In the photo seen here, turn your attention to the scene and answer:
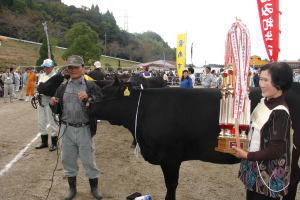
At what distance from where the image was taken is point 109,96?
3.30m

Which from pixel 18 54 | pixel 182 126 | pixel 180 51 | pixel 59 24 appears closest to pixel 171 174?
pixel 182 126

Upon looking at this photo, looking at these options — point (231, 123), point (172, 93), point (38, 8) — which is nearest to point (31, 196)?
point (172, 93)

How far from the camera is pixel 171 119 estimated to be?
3070 millimetres

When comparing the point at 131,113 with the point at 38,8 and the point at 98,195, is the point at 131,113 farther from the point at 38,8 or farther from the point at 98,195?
the point at 38,8

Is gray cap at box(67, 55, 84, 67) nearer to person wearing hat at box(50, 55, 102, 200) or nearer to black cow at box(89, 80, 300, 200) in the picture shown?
person wearing hat at box(50, 55, 102, 200)

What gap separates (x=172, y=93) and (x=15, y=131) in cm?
632

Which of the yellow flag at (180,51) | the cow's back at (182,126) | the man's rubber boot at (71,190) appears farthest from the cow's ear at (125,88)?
the yellow flag at (180,51)

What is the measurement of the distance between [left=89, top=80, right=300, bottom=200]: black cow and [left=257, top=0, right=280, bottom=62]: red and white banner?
3.52 meters

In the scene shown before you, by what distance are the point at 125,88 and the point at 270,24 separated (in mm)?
4292

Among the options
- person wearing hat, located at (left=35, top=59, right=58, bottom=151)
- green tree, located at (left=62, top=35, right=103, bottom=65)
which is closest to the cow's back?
person wearing hat, located at (left=35, top=59, right=58, bottom=151)

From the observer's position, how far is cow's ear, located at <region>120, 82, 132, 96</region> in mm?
3250

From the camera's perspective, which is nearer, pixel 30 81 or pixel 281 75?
pixel 281 75

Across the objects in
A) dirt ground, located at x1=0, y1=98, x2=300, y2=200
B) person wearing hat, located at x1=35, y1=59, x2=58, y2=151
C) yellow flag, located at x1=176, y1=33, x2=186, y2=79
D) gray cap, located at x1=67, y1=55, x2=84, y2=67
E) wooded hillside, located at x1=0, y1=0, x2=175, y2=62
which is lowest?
dirt ground, located at x1=0, y1=98, x2=300, y2=200

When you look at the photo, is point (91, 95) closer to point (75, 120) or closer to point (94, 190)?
point (75, 120)
